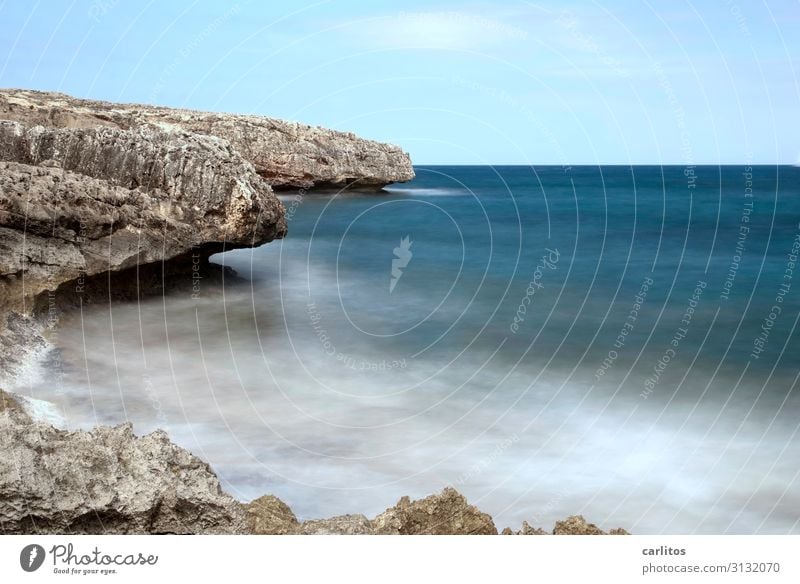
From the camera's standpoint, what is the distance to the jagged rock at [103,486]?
4.28 meters

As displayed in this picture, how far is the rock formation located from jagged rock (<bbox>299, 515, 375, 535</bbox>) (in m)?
0.40

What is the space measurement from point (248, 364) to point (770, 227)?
19723 millimetres

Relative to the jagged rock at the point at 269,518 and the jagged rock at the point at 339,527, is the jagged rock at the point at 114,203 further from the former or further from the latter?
the jagged rock at the point at 339,527

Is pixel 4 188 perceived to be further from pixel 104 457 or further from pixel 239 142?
pixel 239 142

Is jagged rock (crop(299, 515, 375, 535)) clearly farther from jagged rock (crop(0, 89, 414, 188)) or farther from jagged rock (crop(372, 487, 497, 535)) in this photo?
jagged rock (crop(0, 89, 414, 188))

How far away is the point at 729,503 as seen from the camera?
22.7ft

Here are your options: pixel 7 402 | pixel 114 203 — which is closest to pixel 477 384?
pixel 7 402

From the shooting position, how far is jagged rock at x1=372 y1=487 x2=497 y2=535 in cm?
505

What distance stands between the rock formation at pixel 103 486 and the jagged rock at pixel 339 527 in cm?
40

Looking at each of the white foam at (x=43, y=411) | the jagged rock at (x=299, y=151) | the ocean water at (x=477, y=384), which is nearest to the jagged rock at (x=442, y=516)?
the ocean water at (x=477, y=384)

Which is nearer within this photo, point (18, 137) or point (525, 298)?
point (18, 137)
